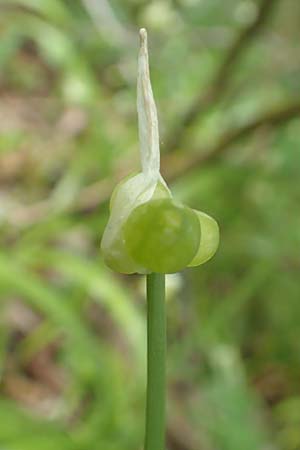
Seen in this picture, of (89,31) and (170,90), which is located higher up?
(89,31)

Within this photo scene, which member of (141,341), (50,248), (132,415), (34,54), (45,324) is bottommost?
(132,415)

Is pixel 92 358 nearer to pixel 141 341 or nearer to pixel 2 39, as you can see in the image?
pixel 141 341

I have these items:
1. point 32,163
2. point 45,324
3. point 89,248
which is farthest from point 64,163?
point 45,324

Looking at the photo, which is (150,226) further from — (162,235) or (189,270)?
(189,270)

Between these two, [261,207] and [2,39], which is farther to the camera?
[2,39]

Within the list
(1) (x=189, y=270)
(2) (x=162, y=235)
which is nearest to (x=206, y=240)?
(2) (x=162, y=235)

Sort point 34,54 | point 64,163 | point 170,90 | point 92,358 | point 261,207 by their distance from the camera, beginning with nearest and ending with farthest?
point 92,358, point 261,207, point 170,90, point 64,163, point 34,54

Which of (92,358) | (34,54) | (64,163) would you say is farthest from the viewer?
(34,54)
